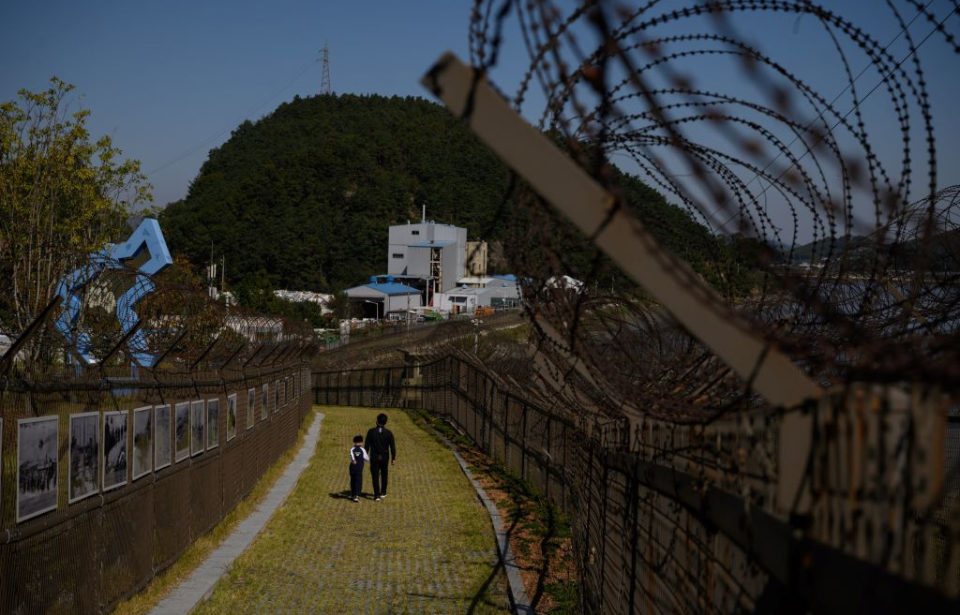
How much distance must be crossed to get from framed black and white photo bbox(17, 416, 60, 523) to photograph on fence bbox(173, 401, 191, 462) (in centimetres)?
351

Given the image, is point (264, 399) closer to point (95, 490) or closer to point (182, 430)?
point (182, 430)

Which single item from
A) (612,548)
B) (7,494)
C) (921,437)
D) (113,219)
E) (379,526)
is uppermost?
(113,219)

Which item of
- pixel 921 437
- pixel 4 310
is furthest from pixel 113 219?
pixel 921 437

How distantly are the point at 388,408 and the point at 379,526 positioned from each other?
24715 mm

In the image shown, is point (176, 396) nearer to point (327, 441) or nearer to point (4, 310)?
point (327, 441)

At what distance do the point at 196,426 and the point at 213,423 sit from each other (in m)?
1.09

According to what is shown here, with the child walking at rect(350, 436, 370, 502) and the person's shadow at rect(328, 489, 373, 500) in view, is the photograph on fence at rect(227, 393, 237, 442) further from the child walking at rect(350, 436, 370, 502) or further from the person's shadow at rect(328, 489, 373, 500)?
the person's shadow at rect(328, 489, 373, 500)

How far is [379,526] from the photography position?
13.7 metres

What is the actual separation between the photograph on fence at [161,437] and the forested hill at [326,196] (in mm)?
69334

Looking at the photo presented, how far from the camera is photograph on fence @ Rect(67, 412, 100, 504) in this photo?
7191 mm

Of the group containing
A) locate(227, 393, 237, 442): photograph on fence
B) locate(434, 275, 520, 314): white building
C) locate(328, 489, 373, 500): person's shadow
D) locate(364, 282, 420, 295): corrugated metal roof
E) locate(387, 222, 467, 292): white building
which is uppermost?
locate(387, 222, 467, 292): white building

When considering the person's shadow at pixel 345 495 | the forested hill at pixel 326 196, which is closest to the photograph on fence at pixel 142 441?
the person's shadow at pixel 345 495

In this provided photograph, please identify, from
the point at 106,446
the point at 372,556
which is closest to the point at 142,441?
the point at 106,446

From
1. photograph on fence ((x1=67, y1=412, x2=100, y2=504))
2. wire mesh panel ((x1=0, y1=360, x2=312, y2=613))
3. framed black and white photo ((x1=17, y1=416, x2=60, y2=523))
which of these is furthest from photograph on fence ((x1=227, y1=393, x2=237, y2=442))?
framed black and white photo ((x1=17, y1=416, x2=60, y2=523))
